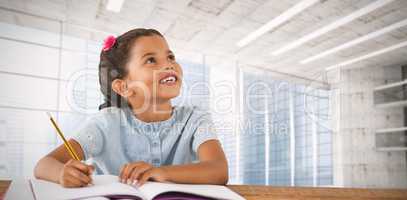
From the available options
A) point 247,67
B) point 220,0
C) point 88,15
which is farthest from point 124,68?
point 247,67

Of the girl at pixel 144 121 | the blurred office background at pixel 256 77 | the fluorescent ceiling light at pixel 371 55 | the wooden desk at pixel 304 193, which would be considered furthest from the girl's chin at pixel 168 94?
the fluorescent ceiling light at pixel 371 55

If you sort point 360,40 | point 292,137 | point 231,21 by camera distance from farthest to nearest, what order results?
point 292,137, point 360,40, point 231,21

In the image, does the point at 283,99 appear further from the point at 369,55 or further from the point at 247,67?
the point at 369,55

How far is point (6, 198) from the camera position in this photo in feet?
1.23

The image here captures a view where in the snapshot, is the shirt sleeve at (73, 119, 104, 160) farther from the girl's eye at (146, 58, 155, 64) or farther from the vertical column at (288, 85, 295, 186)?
the vertical column at (288, 85, 295, 186)

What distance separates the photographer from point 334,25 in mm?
4055

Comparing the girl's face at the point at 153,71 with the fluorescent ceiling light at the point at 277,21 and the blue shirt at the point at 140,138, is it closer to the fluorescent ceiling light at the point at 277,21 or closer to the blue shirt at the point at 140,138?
the blue shirt at the point at 140,138

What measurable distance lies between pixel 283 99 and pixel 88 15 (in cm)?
314

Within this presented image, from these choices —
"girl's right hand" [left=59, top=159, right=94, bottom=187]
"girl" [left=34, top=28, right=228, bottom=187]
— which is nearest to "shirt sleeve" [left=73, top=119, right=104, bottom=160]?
"girl" [left=34, top=28, right=228, bottom=187]

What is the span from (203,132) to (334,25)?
3.64m

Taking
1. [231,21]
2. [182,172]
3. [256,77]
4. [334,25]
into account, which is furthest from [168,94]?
[256,77]

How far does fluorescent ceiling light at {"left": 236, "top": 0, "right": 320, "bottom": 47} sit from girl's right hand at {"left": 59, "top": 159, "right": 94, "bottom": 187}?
11.4 feet

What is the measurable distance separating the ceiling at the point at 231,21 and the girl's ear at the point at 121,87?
105 inches

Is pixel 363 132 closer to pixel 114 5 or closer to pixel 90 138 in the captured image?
pixel 114 5
